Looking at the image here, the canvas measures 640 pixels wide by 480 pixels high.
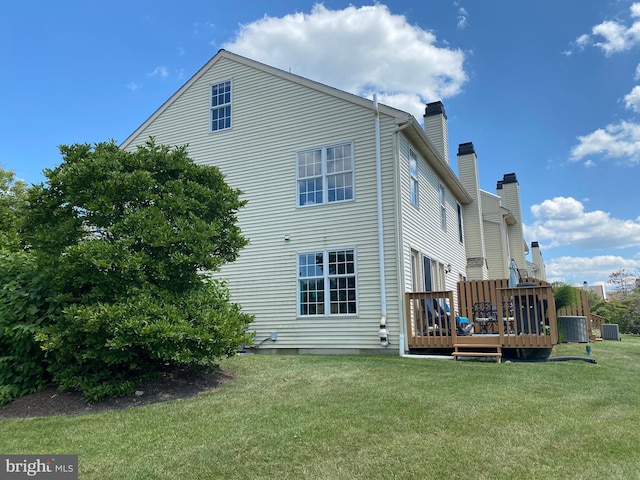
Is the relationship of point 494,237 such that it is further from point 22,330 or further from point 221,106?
point 22,330

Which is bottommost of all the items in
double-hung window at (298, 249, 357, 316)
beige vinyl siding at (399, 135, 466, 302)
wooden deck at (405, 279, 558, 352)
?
wooden deck at (405, 279, 558, 352)

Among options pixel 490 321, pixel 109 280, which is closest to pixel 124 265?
pixel 109 280

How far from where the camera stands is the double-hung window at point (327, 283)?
32.2 ft

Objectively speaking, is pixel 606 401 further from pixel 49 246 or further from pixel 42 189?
pixel 42 189

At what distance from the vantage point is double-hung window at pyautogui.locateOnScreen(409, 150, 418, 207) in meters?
10.8

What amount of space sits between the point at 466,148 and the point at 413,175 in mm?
8015

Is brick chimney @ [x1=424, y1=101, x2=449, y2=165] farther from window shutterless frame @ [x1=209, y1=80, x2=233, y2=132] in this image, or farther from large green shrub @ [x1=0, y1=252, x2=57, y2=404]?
large green shrub @ [x1=0, y1=252, x2=57, y2=404]

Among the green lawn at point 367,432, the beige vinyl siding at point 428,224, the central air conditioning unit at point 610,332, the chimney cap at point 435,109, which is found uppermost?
the chimney cap at point 435,109

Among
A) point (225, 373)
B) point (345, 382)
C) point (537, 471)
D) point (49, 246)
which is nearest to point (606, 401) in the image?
point (537, 471)

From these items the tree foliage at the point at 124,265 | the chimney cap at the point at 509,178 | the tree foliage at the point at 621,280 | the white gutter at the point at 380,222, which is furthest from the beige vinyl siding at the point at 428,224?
the tree foliage at the point at 621,280

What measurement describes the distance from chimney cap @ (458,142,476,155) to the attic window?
10.3m

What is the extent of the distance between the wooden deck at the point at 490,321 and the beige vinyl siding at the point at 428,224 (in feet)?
2.49

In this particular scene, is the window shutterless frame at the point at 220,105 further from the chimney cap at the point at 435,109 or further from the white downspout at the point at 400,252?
the chimney cap at the point at 435,109

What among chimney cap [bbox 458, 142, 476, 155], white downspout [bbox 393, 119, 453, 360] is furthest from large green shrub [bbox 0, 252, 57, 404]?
chimney cap [bbox 458, 142, 476, 155]
